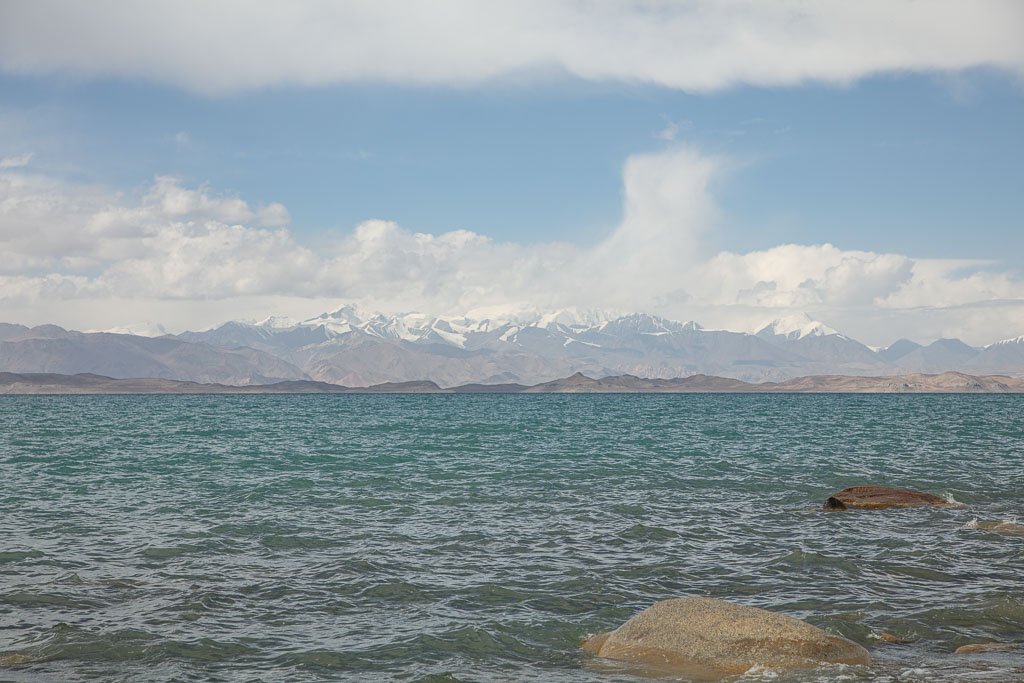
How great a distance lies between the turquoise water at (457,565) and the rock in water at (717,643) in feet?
2.02

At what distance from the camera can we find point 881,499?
3294cm

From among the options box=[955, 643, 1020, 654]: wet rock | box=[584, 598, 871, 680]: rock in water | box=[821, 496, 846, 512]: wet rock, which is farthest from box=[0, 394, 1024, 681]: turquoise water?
box=[821, 496, 846, 512]: wet rock

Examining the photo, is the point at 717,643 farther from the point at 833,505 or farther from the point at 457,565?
the point at 833,505

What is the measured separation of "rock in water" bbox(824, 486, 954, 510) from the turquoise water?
0.97 m

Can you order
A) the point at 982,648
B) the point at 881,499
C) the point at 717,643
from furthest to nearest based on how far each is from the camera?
the point at 881,499
the point at 982,648
the point at 717,643

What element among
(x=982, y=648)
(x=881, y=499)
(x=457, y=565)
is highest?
(x=881, y=499)

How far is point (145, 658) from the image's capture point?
1563cm

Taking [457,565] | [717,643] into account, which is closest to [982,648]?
[717,643]

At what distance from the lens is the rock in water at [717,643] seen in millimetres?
15219

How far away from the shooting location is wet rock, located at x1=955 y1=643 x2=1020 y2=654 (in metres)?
15.9

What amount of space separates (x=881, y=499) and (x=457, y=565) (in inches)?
741

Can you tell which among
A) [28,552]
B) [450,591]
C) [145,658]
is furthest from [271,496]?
[145,658]

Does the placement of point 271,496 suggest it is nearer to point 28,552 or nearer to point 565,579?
point 28,552

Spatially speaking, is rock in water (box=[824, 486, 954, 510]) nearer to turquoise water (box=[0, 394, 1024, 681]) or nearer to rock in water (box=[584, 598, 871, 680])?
turquoise water (box=[0, 394, 1024, 681])
